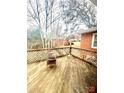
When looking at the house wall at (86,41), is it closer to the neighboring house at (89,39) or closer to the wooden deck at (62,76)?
the neighboring house at (89,39)

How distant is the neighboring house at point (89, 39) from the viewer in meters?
1.59

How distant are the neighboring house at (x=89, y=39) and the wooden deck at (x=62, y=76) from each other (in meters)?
0.14

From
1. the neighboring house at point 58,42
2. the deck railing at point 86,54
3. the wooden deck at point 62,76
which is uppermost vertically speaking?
the neighboring house at point 58,42

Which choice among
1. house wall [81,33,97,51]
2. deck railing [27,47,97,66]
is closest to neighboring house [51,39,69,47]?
deck railing [27,47,97,66]

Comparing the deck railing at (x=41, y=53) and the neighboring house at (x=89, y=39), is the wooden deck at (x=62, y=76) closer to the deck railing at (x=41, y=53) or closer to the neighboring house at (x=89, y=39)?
the deck railing at (x=41, y=53)

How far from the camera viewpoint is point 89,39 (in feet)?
5.25

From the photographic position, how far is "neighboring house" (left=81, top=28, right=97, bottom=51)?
1.59 metres

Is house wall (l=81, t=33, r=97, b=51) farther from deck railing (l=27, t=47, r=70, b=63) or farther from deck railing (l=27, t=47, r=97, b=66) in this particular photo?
deck railing (l=27, t=47, r=70, b=63)

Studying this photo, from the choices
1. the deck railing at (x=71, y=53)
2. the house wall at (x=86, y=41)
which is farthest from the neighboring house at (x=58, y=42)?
A: the house wall at (x=86, y=41)

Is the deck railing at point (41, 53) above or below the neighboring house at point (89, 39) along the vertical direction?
below

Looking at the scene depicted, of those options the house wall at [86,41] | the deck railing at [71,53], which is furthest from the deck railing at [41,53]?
the house wall at [86,41]

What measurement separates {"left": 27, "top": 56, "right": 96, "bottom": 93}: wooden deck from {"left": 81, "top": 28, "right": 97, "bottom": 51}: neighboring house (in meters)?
0.14
